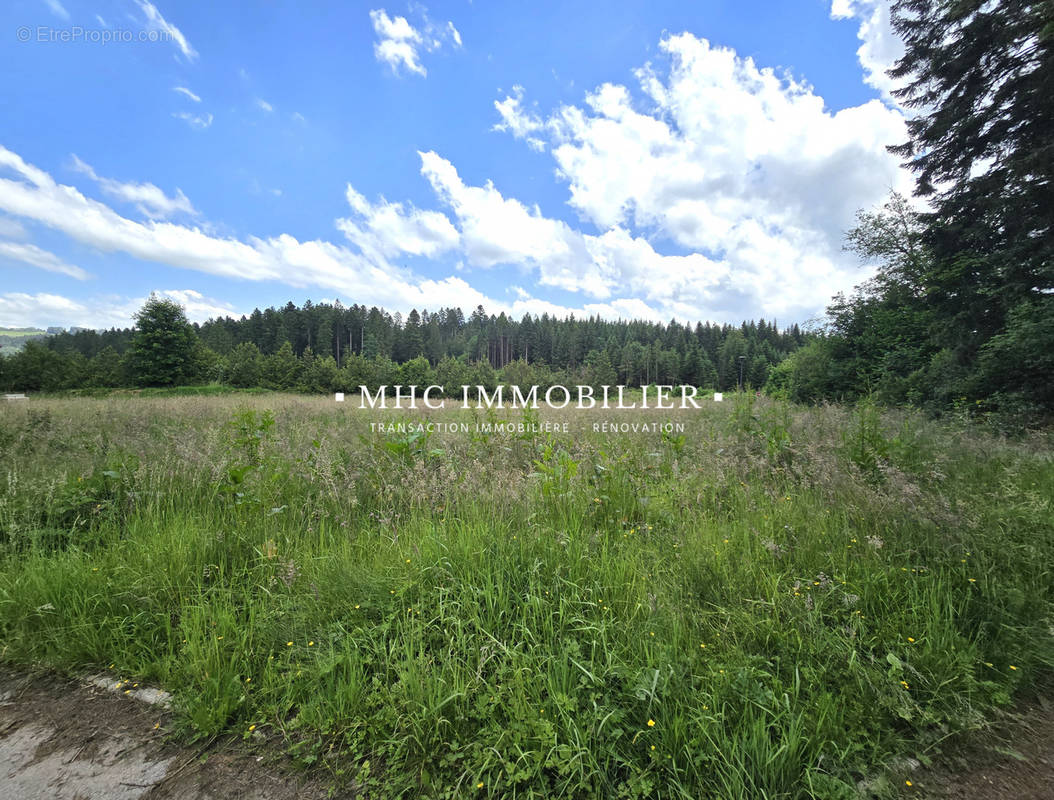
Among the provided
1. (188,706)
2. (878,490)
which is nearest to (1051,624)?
(878,490)

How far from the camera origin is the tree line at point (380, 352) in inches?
1344

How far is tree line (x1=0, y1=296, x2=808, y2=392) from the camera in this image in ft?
112

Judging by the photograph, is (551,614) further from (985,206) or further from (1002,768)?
(985,206)

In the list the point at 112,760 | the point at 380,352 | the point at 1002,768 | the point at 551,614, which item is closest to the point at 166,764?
the point at 112,760

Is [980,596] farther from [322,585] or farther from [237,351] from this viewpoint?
[237,351]

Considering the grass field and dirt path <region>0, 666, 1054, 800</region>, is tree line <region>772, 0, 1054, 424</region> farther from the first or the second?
dirt path <region>0, 666, 1054, 800</region>

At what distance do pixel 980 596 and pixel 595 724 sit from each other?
8.69 feet

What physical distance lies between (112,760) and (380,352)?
205ft

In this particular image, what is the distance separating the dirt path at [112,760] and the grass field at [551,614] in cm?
11

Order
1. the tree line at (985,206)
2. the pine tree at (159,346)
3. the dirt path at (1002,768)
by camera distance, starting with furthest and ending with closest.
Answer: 1. the pine tree at (159,346)
2. the tree line at (985,206)
3. the dirt path at (1002,768)

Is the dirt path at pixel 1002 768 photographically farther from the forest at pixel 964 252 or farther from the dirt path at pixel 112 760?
the forest at pixel 964 252

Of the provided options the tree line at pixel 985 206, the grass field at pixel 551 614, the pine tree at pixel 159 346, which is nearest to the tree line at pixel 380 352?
the pine tree at pixel 159 346

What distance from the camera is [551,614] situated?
216 cm

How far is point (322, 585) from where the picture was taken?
7.96 feet
